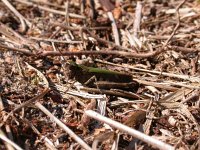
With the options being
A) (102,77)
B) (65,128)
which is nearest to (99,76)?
(102,77)

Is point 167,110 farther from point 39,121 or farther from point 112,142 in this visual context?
point 39,121

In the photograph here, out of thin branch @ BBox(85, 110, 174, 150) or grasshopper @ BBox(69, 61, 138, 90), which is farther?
grasshopper @ BBox(69, 61, 138, 90)

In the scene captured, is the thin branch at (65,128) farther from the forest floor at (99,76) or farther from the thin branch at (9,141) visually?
the thin branch at (9,141)

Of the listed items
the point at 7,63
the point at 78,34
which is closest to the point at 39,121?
the point at 7,63

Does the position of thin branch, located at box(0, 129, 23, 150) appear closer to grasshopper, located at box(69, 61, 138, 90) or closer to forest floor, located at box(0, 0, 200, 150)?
forest floor, located at box(0, 0, 200, 150)

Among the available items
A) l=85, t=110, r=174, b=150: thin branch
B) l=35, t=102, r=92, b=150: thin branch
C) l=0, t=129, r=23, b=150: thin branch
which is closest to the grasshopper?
l=35, t=102, r=92, b=150: thin branch

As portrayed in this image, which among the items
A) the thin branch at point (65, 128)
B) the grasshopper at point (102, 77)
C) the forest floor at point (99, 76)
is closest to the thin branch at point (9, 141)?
the forest floor at point (99, 76)

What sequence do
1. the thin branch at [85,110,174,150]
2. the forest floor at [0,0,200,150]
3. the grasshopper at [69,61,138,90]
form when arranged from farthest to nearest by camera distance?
the grasshopper at [69,61,138,90] < the forest floor at [0,0,200,150] < the thin branch at [85,110,174,150]

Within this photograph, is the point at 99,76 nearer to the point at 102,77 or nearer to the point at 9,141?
the point at 102,77

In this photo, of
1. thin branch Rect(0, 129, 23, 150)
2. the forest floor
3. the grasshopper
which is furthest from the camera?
the grasshopper
